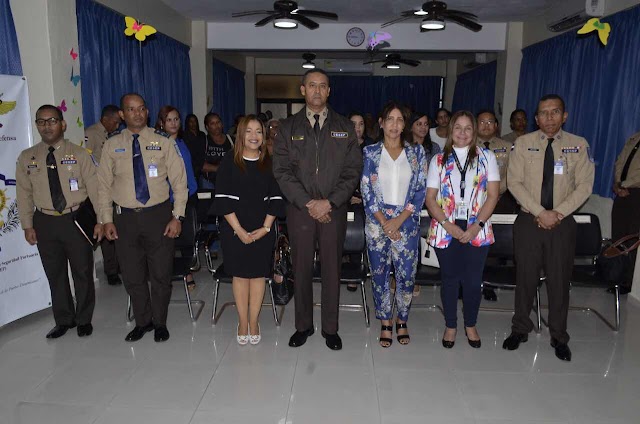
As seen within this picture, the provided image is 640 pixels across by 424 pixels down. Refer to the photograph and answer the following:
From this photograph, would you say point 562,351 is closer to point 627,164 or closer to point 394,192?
point 394,192

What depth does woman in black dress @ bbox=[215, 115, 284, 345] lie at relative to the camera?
10.1 ft

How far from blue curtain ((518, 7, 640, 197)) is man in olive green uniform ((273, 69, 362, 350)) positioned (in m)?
3.46

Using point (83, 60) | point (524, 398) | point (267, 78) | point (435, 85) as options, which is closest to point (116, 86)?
point (83, 60)

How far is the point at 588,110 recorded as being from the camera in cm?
579

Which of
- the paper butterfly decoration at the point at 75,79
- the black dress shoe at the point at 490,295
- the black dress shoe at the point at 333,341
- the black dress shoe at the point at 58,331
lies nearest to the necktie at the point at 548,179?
the black dress shoe at the point at 490,295

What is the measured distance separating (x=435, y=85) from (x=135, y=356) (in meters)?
11.3

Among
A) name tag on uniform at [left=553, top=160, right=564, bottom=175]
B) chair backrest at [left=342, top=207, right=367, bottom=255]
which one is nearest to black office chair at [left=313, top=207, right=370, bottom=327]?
chair backrest at [left=342, top=207, right=367, bottom=255]

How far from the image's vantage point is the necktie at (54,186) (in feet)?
10.8

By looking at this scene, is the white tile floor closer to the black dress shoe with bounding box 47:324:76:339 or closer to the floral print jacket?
the black dress shoe with bounding box 47:324:76:339

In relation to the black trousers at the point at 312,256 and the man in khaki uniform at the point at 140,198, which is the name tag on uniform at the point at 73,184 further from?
the black trousers at the point at 312,256

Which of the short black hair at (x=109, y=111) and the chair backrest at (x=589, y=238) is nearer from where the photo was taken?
the chair backrest at (x=589, y=238)

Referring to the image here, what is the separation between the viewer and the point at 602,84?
18.1 feet

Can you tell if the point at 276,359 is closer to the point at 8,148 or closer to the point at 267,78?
the point at 8,148

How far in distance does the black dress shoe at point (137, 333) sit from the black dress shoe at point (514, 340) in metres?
2.47
